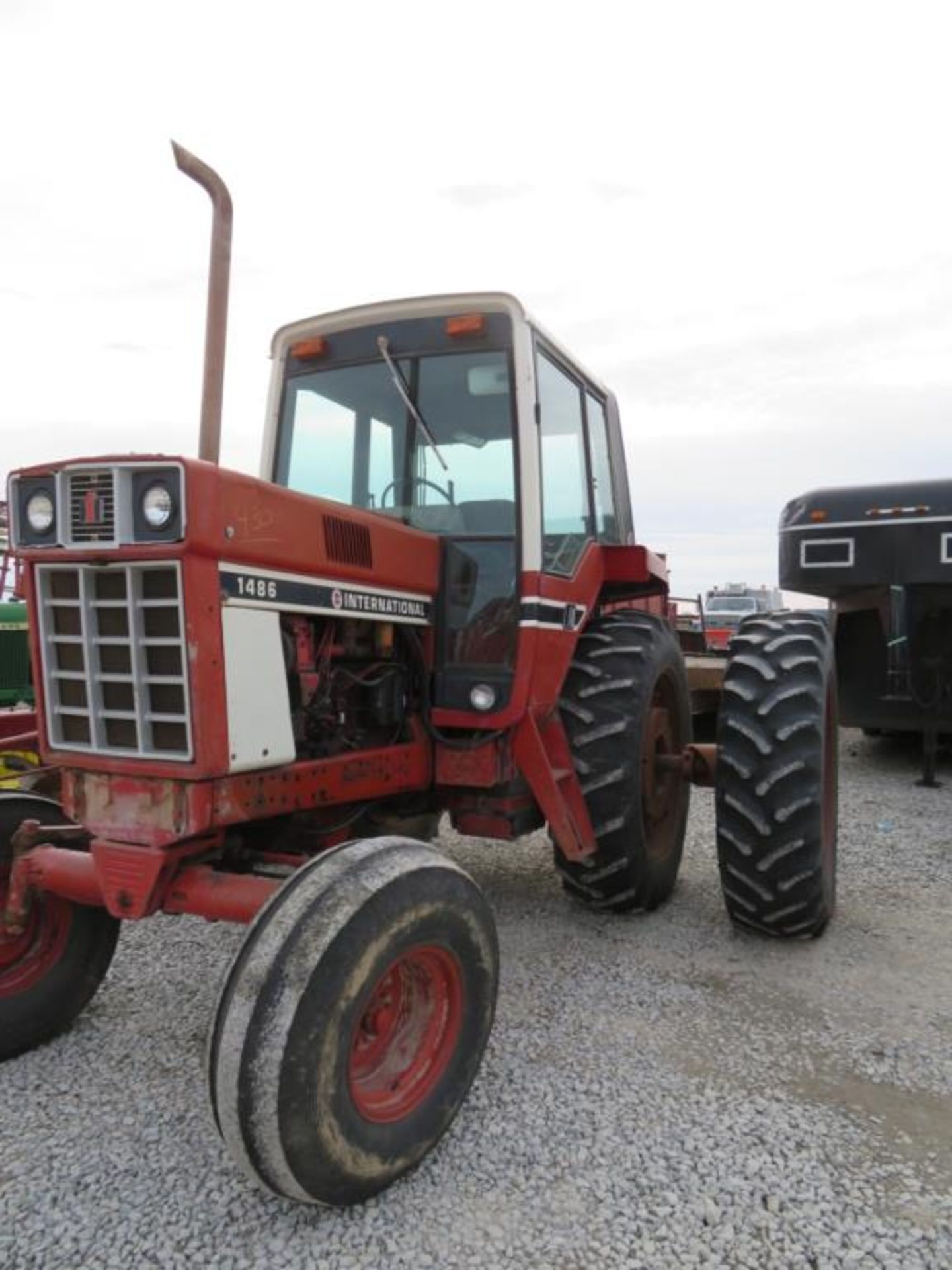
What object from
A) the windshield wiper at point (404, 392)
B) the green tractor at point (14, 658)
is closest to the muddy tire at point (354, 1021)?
Answer: the windshield wiper at point (404, 392)

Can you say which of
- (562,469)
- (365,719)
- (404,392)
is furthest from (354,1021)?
(562,469)

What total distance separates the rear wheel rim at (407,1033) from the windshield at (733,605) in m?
19.9

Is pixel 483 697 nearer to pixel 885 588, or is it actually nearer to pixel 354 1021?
pixel 354 1021

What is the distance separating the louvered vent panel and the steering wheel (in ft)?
2.06

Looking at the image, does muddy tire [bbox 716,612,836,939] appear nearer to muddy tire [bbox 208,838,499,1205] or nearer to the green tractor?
muddy tire [bbox 208,838,499,1205]

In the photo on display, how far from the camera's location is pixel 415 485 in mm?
3820

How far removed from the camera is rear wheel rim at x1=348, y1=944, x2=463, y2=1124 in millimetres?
2432

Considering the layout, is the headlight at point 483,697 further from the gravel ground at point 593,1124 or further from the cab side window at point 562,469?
the gravel ground at point 593,1124

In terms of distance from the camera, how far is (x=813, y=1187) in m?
2.41

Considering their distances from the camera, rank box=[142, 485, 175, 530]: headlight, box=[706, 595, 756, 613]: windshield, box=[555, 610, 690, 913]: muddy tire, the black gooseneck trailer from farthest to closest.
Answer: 1. box=[706, 595, 756, 613]: windshield
2. the black gooseneck trailer
3. box=[555, 610, 690, 913]: muddy tire
4. box=[142, 485, 175, 530]: headlight

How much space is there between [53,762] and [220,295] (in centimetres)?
149

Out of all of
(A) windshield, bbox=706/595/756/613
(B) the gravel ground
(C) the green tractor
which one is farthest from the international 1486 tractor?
(A) windshield, bbox=706/595/756/613

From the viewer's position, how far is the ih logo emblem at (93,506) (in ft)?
8.45

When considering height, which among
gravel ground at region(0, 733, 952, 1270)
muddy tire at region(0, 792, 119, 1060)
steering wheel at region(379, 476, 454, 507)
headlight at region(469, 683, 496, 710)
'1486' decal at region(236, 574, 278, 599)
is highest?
steering wheel at region(379, 476, 454, 507)
